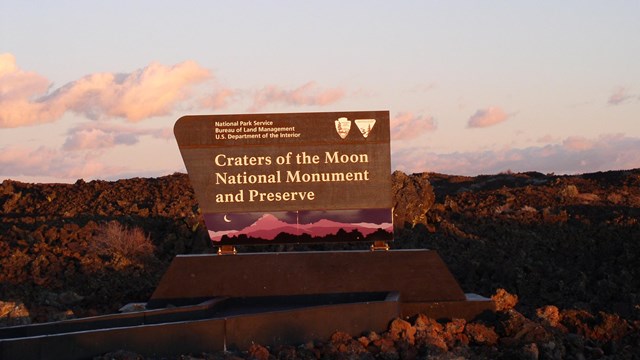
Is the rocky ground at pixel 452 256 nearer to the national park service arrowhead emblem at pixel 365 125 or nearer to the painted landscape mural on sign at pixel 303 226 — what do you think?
the painted landscape mural on sign at pixel 303 226

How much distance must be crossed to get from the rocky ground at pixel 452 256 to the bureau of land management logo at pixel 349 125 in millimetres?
3156

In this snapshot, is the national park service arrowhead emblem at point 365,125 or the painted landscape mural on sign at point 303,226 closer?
the national park service arrowhead emblem at point 365,125

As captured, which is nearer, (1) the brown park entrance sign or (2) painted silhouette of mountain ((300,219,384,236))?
(1) the brown park entrance sign

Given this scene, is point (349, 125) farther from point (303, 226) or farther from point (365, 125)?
point (303, 226)

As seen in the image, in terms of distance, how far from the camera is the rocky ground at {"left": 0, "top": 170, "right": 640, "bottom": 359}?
1582 centimetres

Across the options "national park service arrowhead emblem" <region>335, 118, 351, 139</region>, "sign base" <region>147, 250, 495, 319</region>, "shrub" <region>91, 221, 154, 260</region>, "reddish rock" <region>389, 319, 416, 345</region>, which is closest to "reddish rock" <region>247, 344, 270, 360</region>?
"reddish rock" <region>389, 319, 416, 345</region>

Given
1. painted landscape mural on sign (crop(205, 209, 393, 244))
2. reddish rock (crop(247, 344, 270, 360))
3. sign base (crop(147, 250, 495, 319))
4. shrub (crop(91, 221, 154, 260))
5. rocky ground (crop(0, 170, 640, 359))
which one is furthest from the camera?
shrub (crop(91, 221, 154, 260))

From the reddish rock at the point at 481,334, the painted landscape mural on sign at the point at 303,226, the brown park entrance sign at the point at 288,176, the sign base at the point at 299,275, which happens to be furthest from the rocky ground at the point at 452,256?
the brown park entrance sign at the point at 288,176

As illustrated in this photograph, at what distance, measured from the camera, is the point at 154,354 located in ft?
46.4

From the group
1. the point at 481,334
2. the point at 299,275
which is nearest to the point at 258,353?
the point at 481,334

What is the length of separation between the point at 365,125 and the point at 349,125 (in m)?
0.24

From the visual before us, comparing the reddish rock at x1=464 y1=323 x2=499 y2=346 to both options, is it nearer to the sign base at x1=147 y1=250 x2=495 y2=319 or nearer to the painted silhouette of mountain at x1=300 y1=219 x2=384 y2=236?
the sign base at x1=147 y1=250 x2=495 y2=319

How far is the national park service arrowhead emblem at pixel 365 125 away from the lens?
18.0 meters

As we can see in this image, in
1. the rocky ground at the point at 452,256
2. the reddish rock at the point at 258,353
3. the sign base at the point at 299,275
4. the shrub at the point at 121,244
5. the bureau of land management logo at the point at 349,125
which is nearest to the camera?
the reddish rock at the point at 258,353
